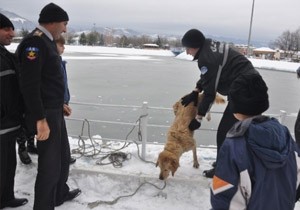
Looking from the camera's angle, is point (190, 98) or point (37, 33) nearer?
point (37, 33)

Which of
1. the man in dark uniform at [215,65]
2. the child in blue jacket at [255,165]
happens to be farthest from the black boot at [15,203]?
the child in blue jacket at [255,165]

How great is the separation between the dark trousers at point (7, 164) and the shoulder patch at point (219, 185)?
208 centimetres

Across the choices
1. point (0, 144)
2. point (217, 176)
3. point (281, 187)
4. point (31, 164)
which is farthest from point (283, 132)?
point (31, 164)

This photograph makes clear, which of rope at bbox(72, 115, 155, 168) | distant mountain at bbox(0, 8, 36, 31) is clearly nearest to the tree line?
distant mountain at bbox(0, 8, 36, 31)

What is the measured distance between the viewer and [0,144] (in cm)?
284

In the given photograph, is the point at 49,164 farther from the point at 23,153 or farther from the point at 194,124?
the point at 194,124

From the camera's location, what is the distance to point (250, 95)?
1712 mm

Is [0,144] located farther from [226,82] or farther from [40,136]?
[226,82]

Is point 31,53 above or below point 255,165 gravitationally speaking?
above

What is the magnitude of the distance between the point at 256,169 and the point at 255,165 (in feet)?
0.07

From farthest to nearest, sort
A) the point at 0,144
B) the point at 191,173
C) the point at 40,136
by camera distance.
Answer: the point at 191,173, the point at 0,144, the point at 40,136

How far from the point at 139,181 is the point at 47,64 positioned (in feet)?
6.70

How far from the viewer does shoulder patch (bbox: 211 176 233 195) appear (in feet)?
5.36

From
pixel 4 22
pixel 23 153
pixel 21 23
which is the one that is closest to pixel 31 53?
pixel 4 22
